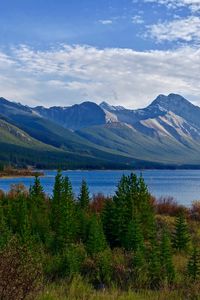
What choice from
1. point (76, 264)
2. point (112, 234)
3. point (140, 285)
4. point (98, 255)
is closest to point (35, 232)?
point (112, 234)

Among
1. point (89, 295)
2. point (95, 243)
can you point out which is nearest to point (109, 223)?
point (95, 243)

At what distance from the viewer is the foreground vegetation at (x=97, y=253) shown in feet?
28.0

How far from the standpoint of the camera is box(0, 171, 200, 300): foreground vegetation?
8.55 meters

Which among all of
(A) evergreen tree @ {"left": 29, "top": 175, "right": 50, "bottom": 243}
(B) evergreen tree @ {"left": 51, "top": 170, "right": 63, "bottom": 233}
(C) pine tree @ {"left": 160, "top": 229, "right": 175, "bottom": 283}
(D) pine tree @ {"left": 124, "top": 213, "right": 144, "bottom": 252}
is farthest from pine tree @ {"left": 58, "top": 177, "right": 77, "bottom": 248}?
(C) pine tree @ {"left": 160, "top": 229, "right": 175, "bottom": 283}

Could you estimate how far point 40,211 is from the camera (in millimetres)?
29672

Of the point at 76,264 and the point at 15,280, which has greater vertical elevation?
the point at 15,280

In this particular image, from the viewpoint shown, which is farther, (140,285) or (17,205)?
(17,205)

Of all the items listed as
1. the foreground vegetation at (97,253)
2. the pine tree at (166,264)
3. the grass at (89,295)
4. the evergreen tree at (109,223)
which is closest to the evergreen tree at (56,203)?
the foreground vegetation at (97,253)

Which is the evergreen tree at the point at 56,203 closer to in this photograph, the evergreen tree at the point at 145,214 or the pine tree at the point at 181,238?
the evergreen tree at the point at 145,214

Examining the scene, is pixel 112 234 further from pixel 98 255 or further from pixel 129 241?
pixel 98 255

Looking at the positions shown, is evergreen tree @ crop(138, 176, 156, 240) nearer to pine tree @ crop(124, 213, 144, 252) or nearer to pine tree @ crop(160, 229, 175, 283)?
pine tree @ crop(124, 213, 144, 252)

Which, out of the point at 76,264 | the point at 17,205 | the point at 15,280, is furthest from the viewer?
the point at 17,205

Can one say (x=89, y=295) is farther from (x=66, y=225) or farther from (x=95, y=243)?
(x=66, y=225)

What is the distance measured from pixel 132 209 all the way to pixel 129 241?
145 inches
